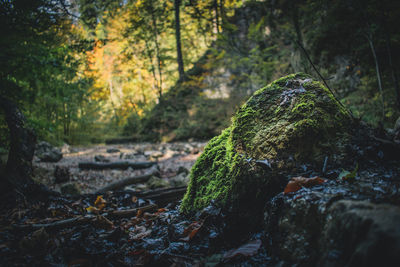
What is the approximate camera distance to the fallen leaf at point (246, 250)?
1369 millimetres

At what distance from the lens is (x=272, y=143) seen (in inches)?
77.0

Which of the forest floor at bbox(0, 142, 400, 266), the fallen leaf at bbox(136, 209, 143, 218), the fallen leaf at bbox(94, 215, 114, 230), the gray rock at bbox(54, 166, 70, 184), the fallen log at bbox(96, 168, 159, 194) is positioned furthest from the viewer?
the gray rock at bbox(54, 166, 70, 184)

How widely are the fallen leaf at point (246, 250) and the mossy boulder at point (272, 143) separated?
1.02ft

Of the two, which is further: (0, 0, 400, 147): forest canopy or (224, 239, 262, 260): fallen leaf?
(0, 0, 400, 147): forest canopy

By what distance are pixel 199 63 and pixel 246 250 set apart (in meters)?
17.0

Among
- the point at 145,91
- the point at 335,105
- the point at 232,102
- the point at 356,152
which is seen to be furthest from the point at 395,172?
the point at 145,91

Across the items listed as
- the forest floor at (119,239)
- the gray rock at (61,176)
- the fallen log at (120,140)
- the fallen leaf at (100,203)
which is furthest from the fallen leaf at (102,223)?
the fallen log at (120,140)

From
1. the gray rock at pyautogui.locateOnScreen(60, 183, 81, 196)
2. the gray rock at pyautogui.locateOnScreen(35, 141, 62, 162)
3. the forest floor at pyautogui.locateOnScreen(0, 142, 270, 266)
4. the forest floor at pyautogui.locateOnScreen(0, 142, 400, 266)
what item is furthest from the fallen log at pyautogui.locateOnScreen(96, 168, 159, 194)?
the gray rock at pyautogui.locateOnScreen(35, 141, 62, 162)

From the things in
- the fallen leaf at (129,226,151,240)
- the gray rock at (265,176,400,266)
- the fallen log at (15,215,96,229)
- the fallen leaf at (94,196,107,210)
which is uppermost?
the gray rock at (265,176,400,266)

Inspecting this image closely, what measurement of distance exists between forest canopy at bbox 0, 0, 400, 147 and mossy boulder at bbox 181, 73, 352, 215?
49cm

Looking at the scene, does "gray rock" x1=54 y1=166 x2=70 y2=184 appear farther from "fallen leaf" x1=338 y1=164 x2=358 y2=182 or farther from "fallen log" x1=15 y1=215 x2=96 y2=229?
"fallen leaf" x1=338 y1=164 x2=358 y2=182

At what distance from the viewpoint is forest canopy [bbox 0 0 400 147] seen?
3672 mm

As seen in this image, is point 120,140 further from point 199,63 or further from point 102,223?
point 102,223

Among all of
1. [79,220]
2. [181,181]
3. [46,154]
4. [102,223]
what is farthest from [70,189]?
[46,154]
